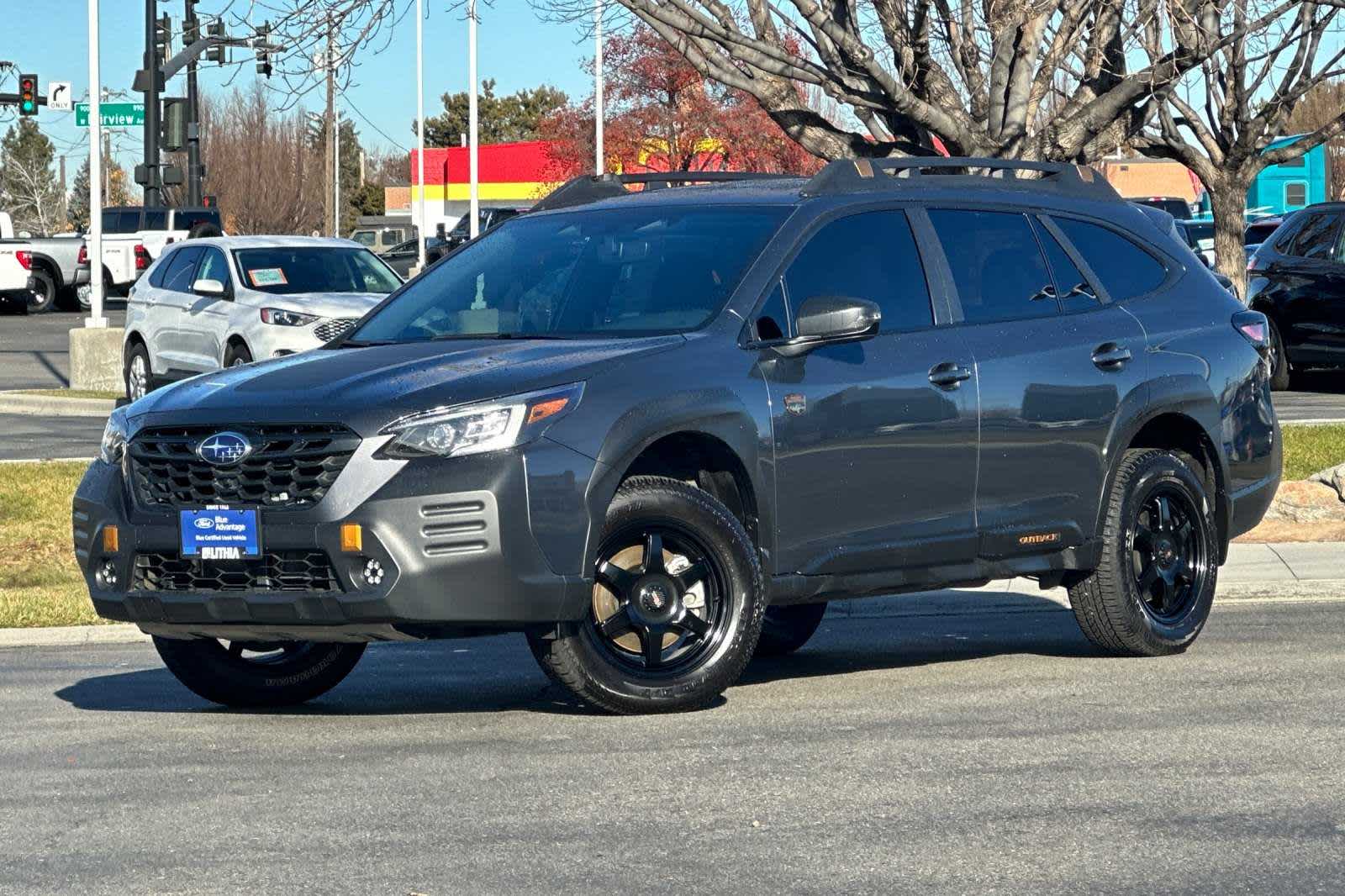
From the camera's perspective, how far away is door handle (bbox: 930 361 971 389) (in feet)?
26.7

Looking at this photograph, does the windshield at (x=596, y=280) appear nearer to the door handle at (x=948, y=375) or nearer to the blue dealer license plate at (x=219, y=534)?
the door handle at (x=948, y=375)

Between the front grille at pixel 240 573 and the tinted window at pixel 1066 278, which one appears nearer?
the front grille at pixel 240 573

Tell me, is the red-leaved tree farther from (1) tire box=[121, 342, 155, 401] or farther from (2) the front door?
(2) the front door

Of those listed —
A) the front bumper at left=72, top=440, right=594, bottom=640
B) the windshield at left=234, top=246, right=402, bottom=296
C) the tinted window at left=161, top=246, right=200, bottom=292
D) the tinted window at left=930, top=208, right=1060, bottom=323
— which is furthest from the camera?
the tinted window at left=161, top=246, right=200, bottom=292

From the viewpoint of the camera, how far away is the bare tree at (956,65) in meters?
15.4

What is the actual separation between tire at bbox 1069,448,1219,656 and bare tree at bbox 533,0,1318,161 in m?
6.49

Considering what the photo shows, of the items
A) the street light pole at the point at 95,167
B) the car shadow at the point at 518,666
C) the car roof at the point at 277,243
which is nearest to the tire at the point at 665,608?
the car shadow at the point at 518,666

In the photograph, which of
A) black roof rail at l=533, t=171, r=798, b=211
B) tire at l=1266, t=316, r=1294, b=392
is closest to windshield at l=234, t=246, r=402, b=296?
tire at l=1266, t=316, r=1294, b=392

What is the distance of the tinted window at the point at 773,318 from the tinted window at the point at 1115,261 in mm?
1677

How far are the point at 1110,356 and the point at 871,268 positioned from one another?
1.13 meters

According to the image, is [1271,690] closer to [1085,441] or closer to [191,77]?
[1085,441]

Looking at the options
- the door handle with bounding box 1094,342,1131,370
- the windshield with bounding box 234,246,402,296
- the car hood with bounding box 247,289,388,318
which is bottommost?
the door handle with bounding box 1094,342,1131,370

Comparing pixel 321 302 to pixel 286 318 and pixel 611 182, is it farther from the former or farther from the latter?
pixel 611 182

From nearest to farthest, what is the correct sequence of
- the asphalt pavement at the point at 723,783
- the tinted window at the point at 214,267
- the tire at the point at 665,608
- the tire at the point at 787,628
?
the asphalt pavement at the point at 723,783, the tire at the point at 665,608, the tire at the point at 787,628, the tinted window at the point at 214,267
